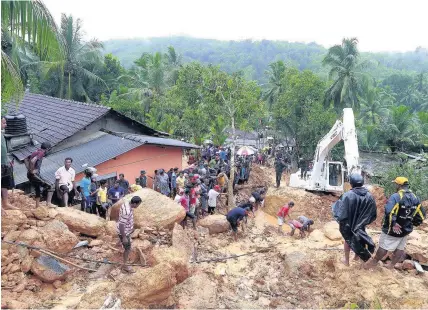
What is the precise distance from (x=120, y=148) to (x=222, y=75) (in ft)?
20.7

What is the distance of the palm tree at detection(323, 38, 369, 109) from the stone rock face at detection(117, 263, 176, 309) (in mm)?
25504

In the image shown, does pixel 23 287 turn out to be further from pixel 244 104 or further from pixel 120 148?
pixel 244 104

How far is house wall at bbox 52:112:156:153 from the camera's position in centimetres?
1267

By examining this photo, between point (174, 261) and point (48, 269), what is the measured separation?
80.2 inches

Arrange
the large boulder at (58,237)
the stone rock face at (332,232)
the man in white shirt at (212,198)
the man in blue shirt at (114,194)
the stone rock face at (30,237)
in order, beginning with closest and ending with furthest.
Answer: the stone rock face at (30,237)
the large boulder at (58,237)
the stone rock face at (332,232)
the man in blue shirt at (114,194)
the man in white shirt at (212,198)

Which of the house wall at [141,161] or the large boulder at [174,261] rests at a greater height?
the large boulder at [174,261]

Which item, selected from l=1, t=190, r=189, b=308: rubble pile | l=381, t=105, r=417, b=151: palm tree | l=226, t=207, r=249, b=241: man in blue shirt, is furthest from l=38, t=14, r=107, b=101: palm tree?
l=381, t=105, r=417, b=151: palm tree

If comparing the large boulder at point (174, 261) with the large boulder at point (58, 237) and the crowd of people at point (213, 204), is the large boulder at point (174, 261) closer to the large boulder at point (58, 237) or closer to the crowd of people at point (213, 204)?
the crowd of people at point (213, 204)

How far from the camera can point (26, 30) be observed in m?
5.30

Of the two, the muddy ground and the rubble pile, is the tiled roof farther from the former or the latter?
the muddy ground

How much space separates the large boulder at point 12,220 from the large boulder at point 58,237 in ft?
1.40

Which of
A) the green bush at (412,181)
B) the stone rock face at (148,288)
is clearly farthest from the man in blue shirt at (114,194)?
the green bush at (412,181)

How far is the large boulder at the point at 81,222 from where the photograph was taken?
715cm

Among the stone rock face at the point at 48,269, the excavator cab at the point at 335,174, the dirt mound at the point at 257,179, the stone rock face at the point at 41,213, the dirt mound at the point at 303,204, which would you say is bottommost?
the dirt mound at the point at 257,179
